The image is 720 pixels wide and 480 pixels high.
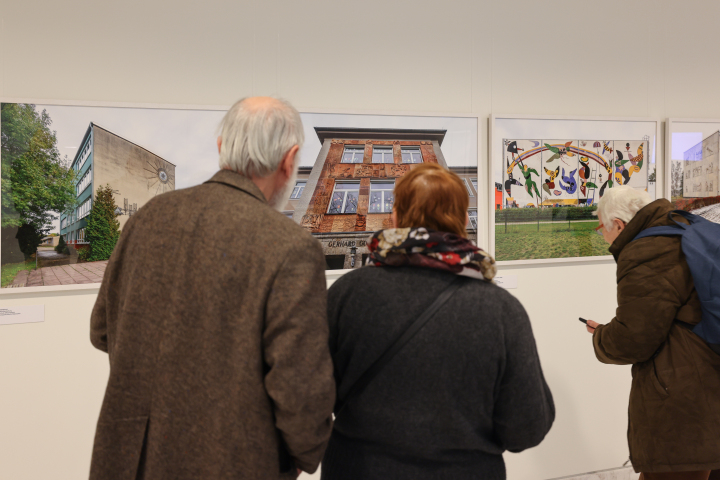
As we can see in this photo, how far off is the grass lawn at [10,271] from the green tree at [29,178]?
47 millimetres

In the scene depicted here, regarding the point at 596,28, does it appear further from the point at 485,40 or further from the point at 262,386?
Result: the point at 262,386

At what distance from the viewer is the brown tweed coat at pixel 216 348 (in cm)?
96

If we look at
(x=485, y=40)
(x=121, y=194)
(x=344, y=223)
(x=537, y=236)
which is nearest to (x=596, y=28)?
(x=485, y=40)

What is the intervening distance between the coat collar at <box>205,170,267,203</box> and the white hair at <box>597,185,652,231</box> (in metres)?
1.63

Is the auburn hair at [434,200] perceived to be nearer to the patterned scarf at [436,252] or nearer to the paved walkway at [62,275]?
the patterned scarf at [436,252]

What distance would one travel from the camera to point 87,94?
7.16ft

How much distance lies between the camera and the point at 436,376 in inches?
42.1

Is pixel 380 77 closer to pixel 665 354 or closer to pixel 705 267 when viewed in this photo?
pixel 705 267

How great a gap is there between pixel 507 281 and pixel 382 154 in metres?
1.11

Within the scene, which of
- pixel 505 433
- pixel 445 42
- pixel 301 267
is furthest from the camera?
pixel 445 42

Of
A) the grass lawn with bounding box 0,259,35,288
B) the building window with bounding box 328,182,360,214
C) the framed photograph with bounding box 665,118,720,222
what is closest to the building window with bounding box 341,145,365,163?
the building window with bounding box 328,182,360,214

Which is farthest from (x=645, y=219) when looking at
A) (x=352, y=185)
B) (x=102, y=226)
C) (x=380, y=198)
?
(x=102, y=226)

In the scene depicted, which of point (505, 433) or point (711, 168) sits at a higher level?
point (711, 168)

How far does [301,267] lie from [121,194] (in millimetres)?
1635
